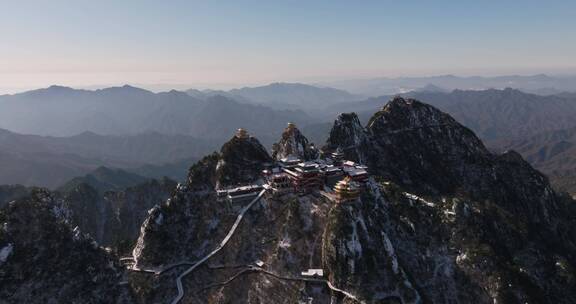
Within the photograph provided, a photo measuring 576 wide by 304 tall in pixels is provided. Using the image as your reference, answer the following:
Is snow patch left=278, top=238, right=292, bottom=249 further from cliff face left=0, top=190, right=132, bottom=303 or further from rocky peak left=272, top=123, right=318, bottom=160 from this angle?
rocky peak left=272, top=123, right=318, bottom=160

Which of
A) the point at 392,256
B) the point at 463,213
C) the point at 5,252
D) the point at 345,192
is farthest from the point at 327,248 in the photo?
the point at 5,252

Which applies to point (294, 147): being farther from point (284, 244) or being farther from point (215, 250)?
point (284, 244)

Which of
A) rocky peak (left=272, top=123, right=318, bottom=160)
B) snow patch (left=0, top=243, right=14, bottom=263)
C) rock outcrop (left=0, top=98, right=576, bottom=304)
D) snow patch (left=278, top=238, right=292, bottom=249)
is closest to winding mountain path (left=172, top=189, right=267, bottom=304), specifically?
rock outcrop (left=0, top=98, right=576, bottom=304)

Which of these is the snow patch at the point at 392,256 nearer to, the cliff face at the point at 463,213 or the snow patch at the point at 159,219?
the cliff face at the point at 463,213

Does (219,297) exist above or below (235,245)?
below

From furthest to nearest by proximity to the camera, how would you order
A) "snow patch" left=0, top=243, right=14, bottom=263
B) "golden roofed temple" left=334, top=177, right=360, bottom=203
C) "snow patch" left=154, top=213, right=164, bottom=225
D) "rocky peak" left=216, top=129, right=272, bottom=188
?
1. "rocky peak" left=216, top=129, right=272, bottom=188
2. "snow patch" left=154, top=213, right=164, bottom=225
3. "golden roofed temple" left=334, top=177, right=360, bottom=203
4. "snow patch" left=0, top=243, right=14, bottom=263

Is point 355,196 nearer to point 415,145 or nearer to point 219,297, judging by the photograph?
point 219,297

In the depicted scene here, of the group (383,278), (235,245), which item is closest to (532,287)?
(383,278)

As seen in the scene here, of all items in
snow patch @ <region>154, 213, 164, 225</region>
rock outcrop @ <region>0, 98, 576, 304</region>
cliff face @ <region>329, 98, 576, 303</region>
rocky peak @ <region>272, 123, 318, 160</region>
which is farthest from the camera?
rocky peak @ <region>272, 123, 318, 160</region>
